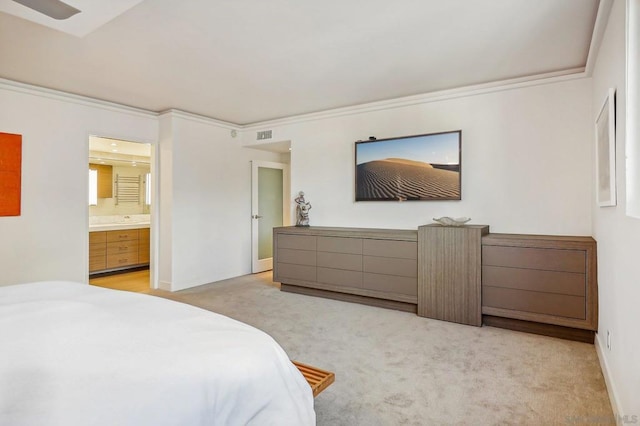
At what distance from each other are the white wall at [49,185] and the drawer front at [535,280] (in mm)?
4624

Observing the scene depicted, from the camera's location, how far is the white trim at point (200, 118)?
4906mm

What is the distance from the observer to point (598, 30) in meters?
2.50

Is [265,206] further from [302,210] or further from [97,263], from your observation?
[97,263]

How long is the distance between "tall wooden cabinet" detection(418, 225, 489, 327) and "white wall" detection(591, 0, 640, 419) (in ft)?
3.21

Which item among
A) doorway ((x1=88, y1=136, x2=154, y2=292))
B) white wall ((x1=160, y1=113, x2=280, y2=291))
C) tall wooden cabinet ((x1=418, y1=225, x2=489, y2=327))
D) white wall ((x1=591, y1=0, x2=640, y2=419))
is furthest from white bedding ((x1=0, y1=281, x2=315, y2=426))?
doorway ((x1=88, y1=136, x2=154, y2=292))

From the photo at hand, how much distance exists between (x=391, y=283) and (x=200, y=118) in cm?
359

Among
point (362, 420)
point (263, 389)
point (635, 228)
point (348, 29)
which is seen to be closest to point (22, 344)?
point (263, 389)

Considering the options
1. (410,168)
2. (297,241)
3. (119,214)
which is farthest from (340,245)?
(119,214)

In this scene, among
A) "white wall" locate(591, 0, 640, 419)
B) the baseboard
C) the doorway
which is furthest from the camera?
the doorway

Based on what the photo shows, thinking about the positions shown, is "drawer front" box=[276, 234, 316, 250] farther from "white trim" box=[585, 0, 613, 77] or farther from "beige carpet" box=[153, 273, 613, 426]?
"white trim" box=[585, 0, 613, 77]

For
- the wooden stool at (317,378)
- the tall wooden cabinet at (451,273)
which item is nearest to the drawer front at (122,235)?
the tall wooden cabinet at (451,273)

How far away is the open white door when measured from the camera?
604 cm

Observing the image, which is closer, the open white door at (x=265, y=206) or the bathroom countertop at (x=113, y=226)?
the bathroom countertop at (x=113, y=226)

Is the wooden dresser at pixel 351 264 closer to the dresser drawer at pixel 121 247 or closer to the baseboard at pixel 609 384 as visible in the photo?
the baseboard at pixel 609 384
